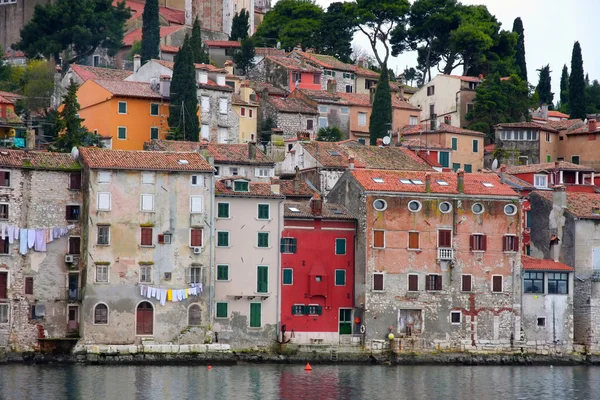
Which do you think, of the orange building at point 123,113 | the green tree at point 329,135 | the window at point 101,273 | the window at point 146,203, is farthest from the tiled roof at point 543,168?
the window at point 101,273

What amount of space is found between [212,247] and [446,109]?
3765cm

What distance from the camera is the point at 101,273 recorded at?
68.7 meters

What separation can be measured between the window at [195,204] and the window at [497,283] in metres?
15.4

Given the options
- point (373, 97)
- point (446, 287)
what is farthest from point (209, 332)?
point (373, 97)

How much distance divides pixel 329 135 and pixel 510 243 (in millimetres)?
22756

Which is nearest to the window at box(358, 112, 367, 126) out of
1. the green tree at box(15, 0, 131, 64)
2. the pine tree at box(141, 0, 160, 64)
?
the pine tree at box(141, 0, 160, 64)

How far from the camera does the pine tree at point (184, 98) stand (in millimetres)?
86125

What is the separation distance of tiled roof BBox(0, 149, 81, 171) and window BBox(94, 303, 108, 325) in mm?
6596

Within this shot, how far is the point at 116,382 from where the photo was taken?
6162cm

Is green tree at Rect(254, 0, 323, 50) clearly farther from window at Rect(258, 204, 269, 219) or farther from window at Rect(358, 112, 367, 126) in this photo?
window at Rect(258, 204, 269, 219)

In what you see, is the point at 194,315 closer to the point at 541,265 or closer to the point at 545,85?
the point at 541,265

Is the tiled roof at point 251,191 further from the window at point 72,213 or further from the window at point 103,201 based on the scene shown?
the window at point 72,213

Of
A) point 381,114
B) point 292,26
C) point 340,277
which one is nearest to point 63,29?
point 292,26

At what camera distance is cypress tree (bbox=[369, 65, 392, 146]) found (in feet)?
308
